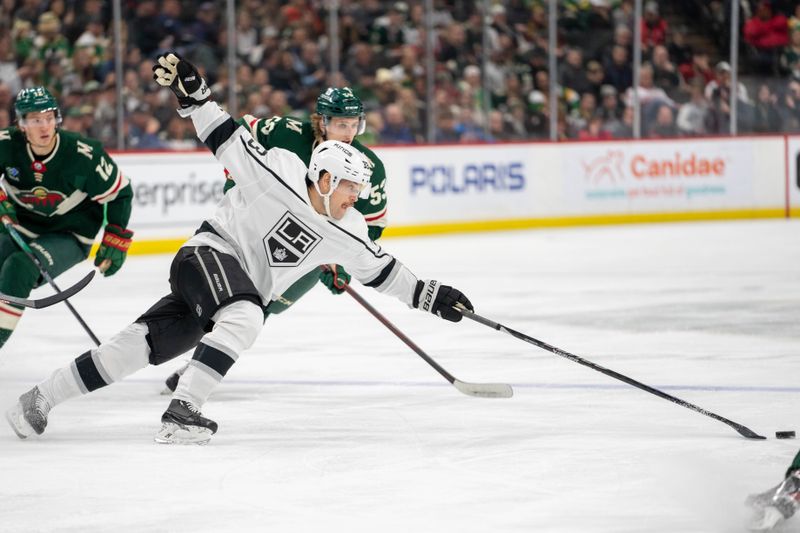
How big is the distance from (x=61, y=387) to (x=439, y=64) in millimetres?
7970

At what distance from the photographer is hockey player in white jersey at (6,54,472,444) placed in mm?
3783

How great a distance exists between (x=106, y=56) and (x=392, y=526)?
25.1 ft

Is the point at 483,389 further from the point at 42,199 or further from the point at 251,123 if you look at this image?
the point at 42,199

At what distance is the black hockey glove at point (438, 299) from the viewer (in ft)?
13.1

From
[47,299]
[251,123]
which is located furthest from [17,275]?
[251,123]

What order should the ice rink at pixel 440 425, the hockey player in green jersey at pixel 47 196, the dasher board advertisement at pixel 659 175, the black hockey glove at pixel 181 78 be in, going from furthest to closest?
1. the dasher board advertisement at pixel 659 175
2. the hockey player in green jersey at pixel 47 196
3. the black hockey glove at pixel 181 78
4. the ice rink at pixel 440 425

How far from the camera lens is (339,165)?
148 inches

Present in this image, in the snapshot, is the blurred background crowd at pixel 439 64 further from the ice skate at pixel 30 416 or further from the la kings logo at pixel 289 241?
the la kings logo at pixel 289 241

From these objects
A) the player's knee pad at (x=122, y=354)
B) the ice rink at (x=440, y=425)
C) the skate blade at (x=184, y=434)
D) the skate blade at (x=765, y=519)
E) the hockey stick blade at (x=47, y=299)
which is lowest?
the ice rink at (x=440, y=425)

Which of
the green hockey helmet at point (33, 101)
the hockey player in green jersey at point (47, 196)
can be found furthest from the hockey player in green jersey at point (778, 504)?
the green hockey helmet at point (33, 101)

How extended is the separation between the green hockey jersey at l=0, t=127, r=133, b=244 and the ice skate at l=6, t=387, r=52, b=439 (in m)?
1.28

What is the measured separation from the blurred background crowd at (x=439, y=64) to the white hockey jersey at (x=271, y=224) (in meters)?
6.14

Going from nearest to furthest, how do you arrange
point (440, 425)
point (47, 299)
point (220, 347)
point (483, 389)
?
point (220, 347)
point (440, 425)
point (47, 299)
point (483, 389)

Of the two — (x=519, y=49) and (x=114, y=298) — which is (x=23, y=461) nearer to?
(x=114, y=298)
